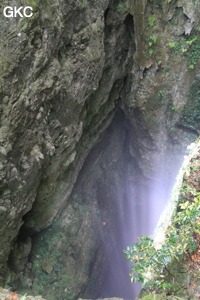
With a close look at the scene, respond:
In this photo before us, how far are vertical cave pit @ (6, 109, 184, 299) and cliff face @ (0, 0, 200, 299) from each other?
6cm

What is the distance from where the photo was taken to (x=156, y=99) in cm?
855

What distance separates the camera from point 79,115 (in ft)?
19.6

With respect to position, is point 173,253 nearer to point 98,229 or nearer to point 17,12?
point 17,12

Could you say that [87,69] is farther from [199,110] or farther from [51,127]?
[199,110]

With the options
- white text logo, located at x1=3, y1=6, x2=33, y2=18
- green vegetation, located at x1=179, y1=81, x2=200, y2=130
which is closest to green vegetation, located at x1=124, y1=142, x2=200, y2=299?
white text logo, located at x1=3, y1=6, x2=33, y2=18

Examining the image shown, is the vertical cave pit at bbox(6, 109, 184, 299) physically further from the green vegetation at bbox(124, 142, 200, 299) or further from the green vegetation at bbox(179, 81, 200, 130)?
the green vegetation at bbox(124, 142, 200, 299)

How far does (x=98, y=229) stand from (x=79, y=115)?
627cm

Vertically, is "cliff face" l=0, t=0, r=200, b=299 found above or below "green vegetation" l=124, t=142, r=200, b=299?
above

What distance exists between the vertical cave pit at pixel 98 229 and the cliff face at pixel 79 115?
6 centimetres

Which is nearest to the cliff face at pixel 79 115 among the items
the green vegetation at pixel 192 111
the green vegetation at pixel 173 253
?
the green vegetation at pixel 192 111

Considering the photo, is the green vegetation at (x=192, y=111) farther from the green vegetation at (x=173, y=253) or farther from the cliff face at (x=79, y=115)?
the green vegetation at (x=173, y=253)

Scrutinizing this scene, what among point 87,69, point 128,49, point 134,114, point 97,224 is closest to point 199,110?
point 134,114

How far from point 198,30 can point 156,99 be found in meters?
2.76

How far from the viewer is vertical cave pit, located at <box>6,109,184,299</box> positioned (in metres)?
6.40
